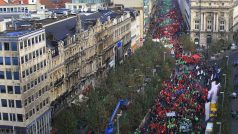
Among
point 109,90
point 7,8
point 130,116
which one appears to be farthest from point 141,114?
point 7,8

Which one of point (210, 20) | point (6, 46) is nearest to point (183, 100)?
point (6, 46)

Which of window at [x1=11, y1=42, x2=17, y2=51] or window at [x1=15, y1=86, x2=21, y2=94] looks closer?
window at [x1=11, y1=42, x2=17, y2=51]

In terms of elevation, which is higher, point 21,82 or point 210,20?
point 210,20

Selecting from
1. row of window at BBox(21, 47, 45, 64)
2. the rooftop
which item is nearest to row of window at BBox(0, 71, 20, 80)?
row of window at BBox(21, 47, 45, 64)

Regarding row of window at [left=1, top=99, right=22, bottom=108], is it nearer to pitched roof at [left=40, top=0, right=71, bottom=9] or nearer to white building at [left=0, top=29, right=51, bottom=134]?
white building at [left=0, top=29, right=51, bottom=134]

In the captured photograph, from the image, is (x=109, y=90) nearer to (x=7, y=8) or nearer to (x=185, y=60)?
(x=185, y=60)

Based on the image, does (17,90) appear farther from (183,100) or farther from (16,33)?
(183,100)

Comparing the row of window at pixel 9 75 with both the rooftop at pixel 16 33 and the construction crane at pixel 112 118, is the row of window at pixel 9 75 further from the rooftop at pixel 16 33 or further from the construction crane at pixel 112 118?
the construction crane at pixel 112 118
